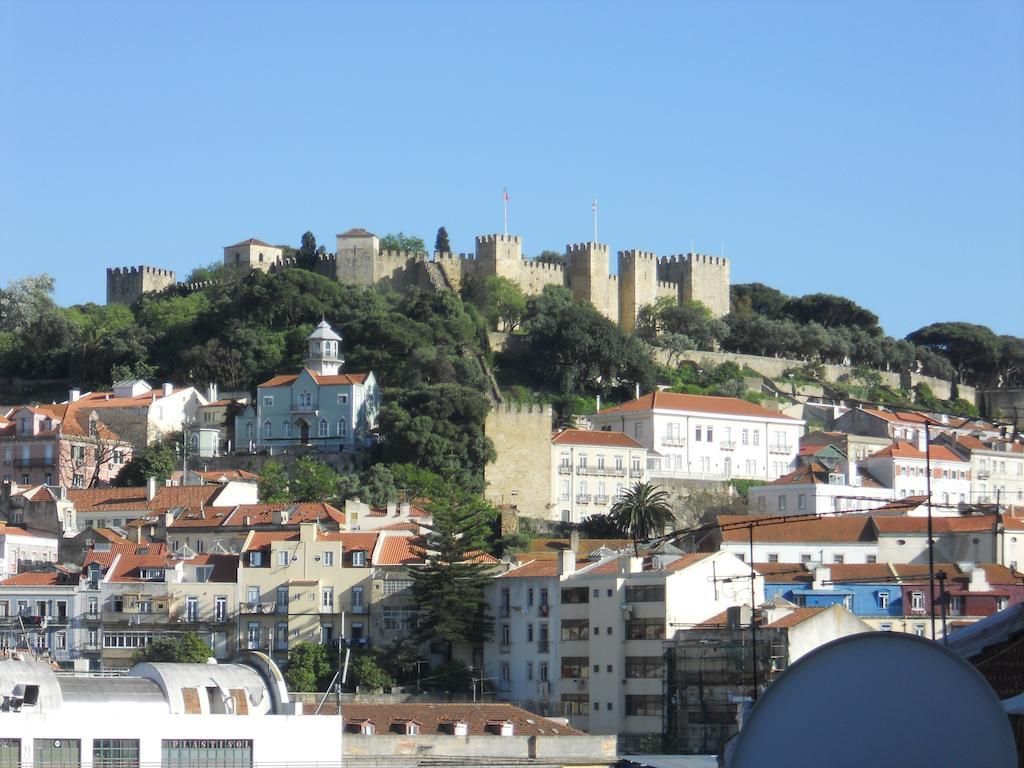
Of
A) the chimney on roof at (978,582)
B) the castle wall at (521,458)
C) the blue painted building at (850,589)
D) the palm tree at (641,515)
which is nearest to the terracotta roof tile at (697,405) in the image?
the castle wall at (521,458)

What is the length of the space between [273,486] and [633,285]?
121 feet

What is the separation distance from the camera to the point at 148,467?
75438 mm

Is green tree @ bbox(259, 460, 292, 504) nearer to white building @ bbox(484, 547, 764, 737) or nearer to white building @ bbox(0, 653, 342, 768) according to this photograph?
white building @ bbox(484, 547, 764, 737)

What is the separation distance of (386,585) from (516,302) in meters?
38.4

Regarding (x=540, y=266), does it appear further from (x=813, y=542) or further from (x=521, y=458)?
(x=813, y=542)

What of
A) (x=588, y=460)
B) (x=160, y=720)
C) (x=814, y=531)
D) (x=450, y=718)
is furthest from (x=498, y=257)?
(x=160, y=720)

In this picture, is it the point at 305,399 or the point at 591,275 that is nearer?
the point at 305,399

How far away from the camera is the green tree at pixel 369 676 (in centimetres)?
5331

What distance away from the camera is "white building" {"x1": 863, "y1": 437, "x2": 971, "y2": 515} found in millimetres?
78875

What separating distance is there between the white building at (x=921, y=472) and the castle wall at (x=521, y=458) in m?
13.1

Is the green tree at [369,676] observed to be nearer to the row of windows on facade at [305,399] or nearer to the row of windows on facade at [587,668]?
the row of windows on facade at [587,668]

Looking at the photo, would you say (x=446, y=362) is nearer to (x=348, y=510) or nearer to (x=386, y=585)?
(x=348, y=510)

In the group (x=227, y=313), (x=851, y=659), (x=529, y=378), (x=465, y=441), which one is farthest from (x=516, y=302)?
(x=851, y=659)

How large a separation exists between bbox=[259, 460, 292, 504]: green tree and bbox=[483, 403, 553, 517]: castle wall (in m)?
7.28
